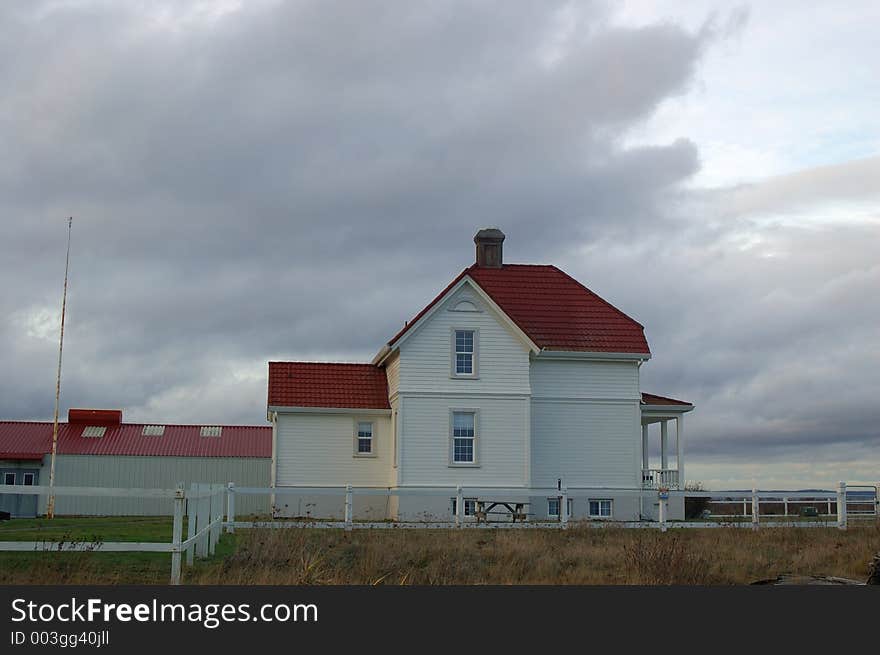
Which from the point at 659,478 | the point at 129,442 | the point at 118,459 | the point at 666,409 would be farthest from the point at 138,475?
the point at 666,409

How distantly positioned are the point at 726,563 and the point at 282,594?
9391 mm

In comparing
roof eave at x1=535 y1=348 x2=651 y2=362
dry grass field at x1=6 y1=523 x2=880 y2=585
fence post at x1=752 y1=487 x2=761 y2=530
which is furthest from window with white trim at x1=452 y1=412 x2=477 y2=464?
dry grass field at x1=6 y1=523 x2=880 y2=585

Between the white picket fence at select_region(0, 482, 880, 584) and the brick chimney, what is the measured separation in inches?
371

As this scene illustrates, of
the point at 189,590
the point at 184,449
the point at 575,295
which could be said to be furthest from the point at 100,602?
the point at 184,449

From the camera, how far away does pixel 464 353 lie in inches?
1375

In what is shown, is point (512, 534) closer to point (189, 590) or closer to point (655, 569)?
point (655, 569)

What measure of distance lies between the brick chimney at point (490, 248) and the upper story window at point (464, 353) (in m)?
5.69

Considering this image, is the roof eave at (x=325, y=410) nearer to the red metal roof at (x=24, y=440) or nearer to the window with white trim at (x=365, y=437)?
the window with white trim at (x=365, y=437)

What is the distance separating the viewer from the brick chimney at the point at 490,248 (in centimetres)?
4009

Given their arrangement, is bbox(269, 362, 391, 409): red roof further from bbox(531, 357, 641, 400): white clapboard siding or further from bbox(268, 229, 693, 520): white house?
bbox(531, 357, 641, 400): white clapboard siding

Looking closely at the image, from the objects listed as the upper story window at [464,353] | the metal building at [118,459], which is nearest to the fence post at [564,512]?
the upper story window at [464,353]

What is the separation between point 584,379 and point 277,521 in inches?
481

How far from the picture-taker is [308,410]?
35719mm

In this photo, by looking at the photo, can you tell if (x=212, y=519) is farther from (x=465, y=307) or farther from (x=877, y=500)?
(x=877, y=500)
